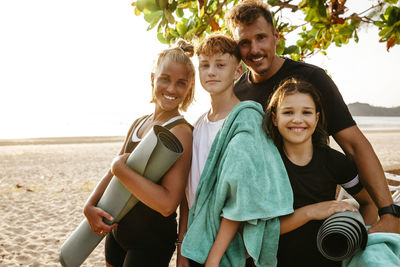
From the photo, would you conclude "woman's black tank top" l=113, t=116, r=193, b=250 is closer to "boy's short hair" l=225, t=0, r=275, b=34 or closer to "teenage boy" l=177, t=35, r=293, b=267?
"teenage boy" l=177, t=35, r=293, b=267

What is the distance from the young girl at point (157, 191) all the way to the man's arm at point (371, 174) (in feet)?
3.55

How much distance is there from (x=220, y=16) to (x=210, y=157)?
281 centimetres

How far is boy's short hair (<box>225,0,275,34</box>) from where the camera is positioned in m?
2.18

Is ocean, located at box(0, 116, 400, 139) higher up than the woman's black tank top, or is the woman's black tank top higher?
the woman's black tank top

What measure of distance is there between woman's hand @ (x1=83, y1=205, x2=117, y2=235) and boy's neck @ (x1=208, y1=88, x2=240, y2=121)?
2.82 ft

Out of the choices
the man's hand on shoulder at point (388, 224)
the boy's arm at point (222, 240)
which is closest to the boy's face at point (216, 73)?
the boy's arm at point (222, 240)

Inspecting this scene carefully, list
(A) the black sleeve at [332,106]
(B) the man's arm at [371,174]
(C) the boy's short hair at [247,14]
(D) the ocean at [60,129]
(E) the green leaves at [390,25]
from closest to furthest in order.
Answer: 1. (B) the man's arm at [371,174]
2. (A) the black sleeve at [332,106]
3. (C) the boy's short hair at [247,14]
4. (E) the green leaves at [390,25]
5. (D) the ocean at [60,129]

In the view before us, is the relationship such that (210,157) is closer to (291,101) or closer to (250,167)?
(250,167)

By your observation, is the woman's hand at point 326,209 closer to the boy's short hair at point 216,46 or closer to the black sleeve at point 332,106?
the black sleeve at point 332,106

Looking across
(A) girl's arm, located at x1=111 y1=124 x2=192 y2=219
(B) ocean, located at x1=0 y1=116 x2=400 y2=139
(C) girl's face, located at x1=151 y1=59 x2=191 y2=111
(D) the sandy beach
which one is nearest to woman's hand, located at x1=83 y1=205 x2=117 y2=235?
(A) girl's arm, located at x1=111 y1=124 x2=192 y2=219

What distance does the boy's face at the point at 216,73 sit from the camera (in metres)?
1.79

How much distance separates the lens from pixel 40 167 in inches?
475

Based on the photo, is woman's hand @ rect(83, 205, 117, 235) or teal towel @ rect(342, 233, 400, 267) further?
woman's hand @ rect(83, 205, 117, 235)

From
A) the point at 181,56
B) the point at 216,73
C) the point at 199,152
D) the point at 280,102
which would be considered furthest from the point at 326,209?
the point at 181,56
